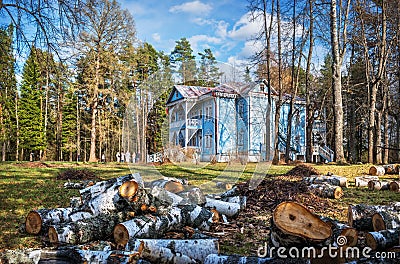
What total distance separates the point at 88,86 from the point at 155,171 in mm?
17086

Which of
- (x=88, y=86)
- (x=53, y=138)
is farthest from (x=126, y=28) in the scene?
(x=53, y=138)

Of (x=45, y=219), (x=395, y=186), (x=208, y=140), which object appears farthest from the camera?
(x=208, y=140)

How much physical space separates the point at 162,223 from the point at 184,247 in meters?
1.22

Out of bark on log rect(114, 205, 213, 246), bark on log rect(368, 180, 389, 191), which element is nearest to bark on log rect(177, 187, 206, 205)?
bark on log rect(114, 205, 213, 246)

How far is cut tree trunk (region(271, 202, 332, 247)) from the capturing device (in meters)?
2.96

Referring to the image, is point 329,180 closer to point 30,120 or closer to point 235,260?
point 235,260

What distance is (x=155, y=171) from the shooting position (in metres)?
8.72

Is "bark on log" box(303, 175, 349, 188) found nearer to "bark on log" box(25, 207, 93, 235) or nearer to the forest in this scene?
the forest

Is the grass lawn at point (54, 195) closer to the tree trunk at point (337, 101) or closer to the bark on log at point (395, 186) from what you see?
the bark on log at point (395, 186)

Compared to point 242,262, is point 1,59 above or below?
above

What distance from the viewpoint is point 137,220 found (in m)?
4.39

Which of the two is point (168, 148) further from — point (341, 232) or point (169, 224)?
point (341, 232)

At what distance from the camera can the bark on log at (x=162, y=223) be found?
4181 millimetres

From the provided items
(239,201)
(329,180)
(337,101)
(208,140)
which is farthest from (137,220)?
(337,101)
